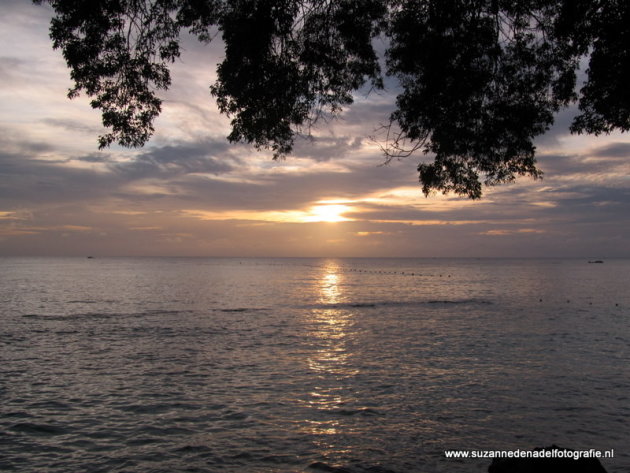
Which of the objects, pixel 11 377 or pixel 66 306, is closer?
pixel 11 377

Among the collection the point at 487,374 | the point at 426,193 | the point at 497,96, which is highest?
the point at 497,96

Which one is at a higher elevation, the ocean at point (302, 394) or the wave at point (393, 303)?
the ocean at point (302, 394)

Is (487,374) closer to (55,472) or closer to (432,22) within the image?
(432,22)

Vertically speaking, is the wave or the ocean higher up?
the ocean

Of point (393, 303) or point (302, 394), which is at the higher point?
point (302, 394)

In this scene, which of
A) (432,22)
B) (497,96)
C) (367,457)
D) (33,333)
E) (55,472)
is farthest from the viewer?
(33,333)

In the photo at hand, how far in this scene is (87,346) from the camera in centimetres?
2667

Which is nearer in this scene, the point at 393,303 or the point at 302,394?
the point at 302,394

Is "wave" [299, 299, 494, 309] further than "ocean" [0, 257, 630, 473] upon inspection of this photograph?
Yes

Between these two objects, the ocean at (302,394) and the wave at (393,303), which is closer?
the ocean at (302,394)

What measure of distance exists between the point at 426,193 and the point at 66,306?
46943 mm

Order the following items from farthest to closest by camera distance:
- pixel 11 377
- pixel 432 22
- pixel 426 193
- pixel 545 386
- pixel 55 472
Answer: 1. pixel 11 377
2. pixel 545 386
3. pixel 426 193
4. pixel 432 22
5. pixel 55 472

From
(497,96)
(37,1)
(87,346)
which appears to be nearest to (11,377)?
(87,346)

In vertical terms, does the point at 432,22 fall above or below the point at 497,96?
above
